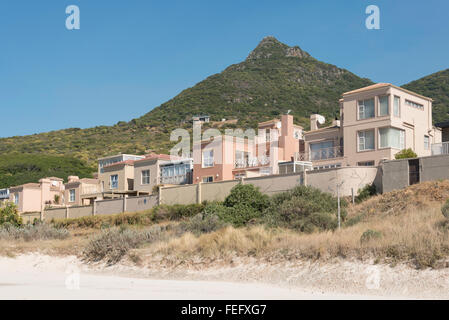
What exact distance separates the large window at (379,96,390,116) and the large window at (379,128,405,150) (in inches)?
51.8

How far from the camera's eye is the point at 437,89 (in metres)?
105

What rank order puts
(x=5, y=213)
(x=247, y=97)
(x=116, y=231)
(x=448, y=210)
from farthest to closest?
(x=247, y=97) → (x=5, y=213) → (x=116, y=231) → (x=448, y=210)

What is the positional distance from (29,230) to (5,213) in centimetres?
1368

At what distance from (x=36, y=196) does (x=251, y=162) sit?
108 ft

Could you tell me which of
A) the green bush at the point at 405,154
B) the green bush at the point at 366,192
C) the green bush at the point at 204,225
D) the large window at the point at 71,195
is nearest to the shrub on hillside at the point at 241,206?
the green bush at the point at 204,225

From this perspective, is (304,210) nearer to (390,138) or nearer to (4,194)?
(390,138)

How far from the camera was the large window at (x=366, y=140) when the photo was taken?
44375 mm

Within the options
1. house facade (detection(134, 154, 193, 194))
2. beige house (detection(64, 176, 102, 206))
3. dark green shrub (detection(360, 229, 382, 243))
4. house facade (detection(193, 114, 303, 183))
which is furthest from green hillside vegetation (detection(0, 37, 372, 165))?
dark green shrub (detection(360, 229, 382, 243))

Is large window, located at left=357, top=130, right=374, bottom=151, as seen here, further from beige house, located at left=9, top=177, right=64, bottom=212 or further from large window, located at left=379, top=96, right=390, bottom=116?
Result: beige house, located at left=9, top=177, right=64, bottom=212

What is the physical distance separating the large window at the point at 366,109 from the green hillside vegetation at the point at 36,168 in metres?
53.7

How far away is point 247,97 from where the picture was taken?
385 feet

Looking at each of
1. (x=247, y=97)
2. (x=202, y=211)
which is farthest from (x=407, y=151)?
(x=247, y=97)
